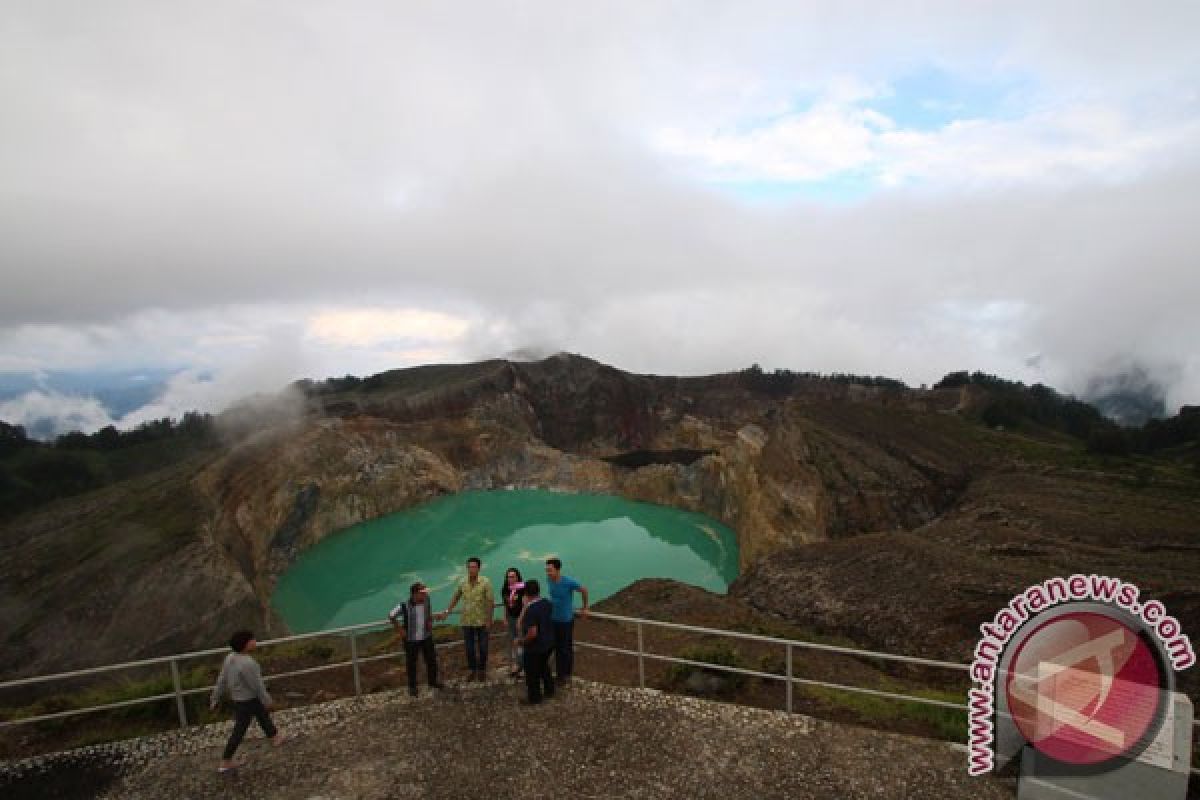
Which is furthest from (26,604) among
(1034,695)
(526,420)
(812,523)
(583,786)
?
(526,420)

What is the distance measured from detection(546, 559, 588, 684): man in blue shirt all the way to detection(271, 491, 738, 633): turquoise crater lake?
25993 mm

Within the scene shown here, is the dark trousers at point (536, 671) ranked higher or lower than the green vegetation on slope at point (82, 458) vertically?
lower

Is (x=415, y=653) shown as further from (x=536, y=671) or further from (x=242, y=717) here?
(x=242, y=717)

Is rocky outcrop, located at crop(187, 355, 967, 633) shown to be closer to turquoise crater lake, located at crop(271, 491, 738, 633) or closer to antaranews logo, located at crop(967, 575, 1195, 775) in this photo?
turquoise crater lake, located at crop(271, 491, 738, 633)

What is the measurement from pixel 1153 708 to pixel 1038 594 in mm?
1433

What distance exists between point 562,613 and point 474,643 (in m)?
1.56

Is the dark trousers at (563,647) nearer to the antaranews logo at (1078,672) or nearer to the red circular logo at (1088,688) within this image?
the antaranews logo at (1078,672)

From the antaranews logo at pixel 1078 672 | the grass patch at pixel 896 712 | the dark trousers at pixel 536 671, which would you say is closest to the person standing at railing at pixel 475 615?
the dark trousers at pixel 536 671

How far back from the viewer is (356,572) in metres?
41.8

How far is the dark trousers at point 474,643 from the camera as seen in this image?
891 cm

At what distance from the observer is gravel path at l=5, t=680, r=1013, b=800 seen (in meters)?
6.54

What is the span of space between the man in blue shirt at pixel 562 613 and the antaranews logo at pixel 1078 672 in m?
4.88

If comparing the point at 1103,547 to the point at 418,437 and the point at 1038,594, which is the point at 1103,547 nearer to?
the point at 1038,594

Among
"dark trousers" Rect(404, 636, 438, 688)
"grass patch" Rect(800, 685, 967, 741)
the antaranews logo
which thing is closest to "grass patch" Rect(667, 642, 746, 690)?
"grass patch" Rect(800, 685, 967, 741)
